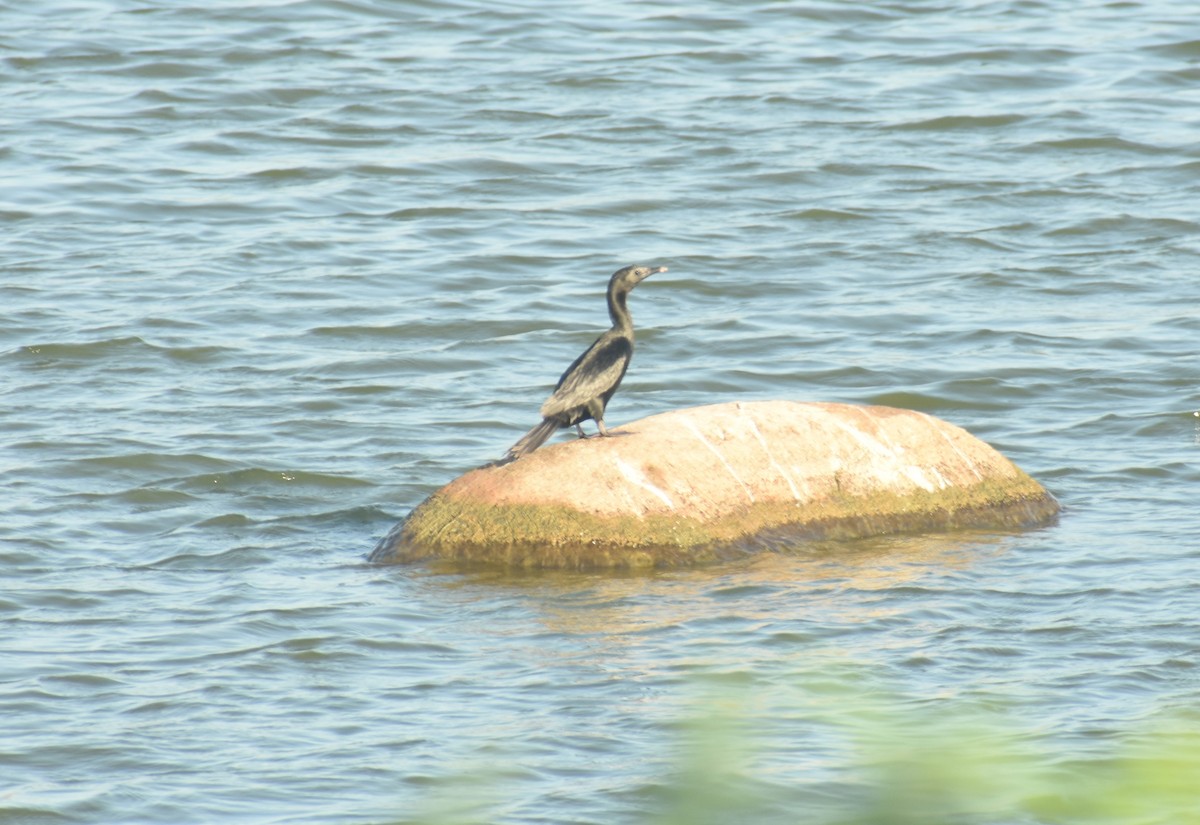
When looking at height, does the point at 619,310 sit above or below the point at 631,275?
below

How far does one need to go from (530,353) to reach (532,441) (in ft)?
15.8

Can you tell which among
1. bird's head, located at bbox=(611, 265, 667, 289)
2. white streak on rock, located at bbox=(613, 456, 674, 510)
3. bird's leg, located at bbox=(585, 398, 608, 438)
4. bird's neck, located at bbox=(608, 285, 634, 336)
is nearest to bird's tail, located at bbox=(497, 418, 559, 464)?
bird's leg, located at bbox=(585, 398, 608, 438)

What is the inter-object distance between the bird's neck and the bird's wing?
0.19 meters

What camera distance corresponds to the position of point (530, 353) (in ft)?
43.7

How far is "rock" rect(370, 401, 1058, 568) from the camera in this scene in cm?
830

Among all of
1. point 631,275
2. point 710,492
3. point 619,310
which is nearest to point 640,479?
point 710,492

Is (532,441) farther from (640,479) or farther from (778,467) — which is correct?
(778,467)

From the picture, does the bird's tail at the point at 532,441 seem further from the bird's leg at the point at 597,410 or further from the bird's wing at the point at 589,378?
the bird's leg at the point at 597,410

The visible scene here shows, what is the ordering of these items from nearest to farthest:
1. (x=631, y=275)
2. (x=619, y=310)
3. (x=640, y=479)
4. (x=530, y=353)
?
(x=640, y=479) → (x=619, y=310) → (x=631, y=275) → (x=530, y=353)

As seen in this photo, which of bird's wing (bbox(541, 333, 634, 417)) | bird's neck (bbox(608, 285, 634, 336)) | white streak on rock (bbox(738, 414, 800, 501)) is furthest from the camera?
bird's neck (bbox(608, 285, 634, 336))

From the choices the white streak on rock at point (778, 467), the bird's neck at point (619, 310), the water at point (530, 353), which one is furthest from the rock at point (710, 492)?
the bird's neck at point (619, 310)

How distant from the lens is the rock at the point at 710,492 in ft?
27.2

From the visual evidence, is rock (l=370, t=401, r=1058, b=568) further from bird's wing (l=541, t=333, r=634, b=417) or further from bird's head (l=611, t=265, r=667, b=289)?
bird's head (l=611, t=265, r=667, b=289)

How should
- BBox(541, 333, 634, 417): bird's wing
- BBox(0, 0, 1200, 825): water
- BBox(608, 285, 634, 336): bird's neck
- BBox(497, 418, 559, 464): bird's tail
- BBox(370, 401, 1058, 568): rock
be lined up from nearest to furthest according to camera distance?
1. BBox(0, 0, 1200, 825): water
2. BBox(370, 401, 1058, 568): rock
3. BBox(541, 333, 634, 417): bird's wing
4. BBox(497, 418, 559, 464): bird's tail
5. BBox(608, 285, 634, 336): bird's neck
